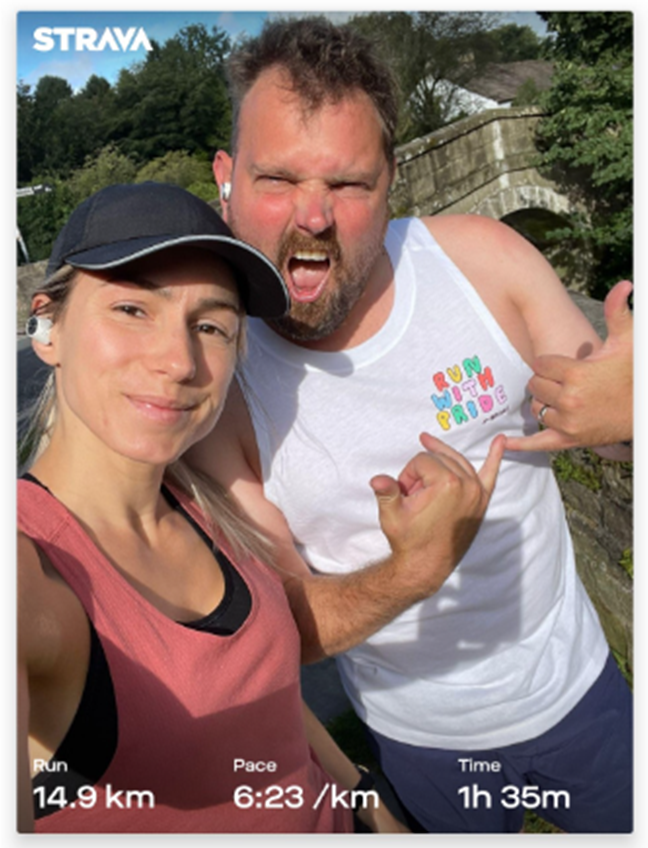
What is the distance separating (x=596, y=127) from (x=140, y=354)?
8.78 feet

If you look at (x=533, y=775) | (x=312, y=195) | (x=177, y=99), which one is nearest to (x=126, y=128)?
(x=177, y=99)

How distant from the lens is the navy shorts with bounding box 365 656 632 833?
4.33 feet

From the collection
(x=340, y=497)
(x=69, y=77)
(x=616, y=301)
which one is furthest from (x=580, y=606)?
(x=69, y=77)

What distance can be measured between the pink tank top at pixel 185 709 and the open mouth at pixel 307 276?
50 cm

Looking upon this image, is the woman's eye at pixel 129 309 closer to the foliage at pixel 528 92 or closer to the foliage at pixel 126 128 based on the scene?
the foliage at pixel 126 128

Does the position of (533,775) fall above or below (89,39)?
below

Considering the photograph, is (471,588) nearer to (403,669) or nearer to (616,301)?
(403,669)

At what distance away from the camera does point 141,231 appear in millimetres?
935

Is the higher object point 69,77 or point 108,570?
point 69,77

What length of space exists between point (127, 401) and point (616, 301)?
80 cm

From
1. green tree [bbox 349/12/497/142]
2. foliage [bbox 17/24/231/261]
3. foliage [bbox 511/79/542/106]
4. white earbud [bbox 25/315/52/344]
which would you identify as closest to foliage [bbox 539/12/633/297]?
foliage [bbox 511/79/542/106]

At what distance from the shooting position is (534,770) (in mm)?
1447

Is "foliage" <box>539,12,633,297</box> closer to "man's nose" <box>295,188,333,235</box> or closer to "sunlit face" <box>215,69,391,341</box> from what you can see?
"sunlit face" <box>215,69,391,341</box>

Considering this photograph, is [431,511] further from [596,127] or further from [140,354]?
[596,127]
